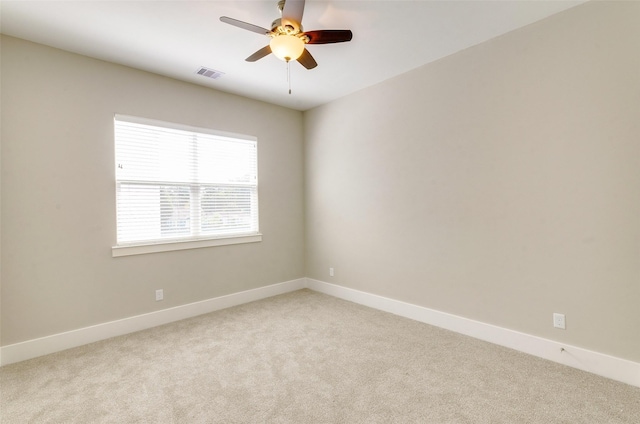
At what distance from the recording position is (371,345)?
277cm

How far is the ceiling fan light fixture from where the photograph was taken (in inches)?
81.0

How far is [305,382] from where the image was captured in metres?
2.19

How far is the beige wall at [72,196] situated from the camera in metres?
2.58

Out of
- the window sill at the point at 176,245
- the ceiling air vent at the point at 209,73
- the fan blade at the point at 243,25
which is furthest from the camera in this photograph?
the ceiling air vent at the point at 209,73

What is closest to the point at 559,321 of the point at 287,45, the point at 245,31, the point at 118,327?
the point at 287,45

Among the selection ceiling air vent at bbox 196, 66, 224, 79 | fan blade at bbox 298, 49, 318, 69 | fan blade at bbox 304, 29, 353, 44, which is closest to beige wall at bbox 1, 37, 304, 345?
ceiling air vent at bbox 196, 66, 224, 79

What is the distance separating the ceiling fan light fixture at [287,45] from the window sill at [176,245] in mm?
2436

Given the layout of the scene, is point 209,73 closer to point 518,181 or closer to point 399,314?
point 518,181

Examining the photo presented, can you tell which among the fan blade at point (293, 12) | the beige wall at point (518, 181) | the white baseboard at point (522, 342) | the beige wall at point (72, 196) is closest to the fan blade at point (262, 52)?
the fan blade at point (293, 12)

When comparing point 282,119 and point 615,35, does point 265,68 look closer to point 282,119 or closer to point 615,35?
point 282,119

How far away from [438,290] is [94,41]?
4082 millimetres

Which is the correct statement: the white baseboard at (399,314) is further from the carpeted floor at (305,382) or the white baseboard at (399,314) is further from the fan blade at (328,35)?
the fan blade at (328,35)

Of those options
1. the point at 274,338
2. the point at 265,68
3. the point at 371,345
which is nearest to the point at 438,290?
the point at 371,345

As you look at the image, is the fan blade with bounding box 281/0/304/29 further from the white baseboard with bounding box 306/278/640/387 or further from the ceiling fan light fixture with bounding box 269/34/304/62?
the white baseboard with bounding box 306/278/640/387
